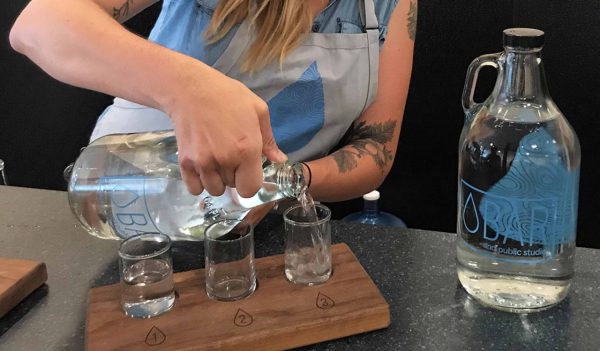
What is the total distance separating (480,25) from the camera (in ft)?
5.48

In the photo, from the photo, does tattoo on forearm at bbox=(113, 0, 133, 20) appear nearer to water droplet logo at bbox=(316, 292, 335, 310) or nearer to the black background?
water droplet logo at bbox=(316, 292, 335, 310)

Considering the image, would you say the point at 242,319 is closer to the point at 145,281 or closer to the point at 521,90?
the point at 145,281

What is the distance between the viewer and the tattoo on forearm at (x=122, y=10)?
97cm

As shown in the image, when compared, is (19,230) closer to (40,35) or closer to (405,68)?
(40,35)

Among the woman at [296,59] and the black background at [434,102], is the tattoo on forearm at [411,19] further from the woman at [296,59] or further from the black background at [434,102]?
the black background at [434,102]

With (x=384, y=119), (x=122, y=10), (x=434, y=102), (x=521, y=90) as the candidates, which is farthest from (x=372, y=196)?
(x=521, y=90)

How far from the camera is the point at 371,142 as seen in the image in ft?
3.90

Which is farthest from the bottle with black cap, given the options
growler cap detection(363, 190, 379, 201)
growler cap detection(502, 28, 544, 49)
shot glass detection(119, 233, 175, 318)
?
growler cap detection(363, 190, 379, 201)

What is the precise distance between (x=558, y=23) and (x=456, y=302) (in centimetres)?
108

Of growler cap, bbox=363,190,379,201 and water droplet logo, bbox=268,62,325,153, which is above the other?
water droplet logo, bbox=268,62,325,153

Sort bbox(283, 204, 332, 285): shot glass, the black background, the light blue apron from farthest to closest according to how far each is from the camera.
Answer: the black background, the light blue apron, bbox(283, 204, 332, 285): shot glass

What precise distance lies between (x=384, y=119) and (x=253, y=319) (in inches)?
→ 22.6

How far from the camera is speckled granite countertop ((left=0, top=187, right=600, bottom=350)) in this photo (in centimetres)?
71

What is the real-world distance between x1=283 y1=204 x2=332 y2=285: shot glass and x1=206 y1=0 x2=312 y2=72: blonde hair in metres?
0.37
